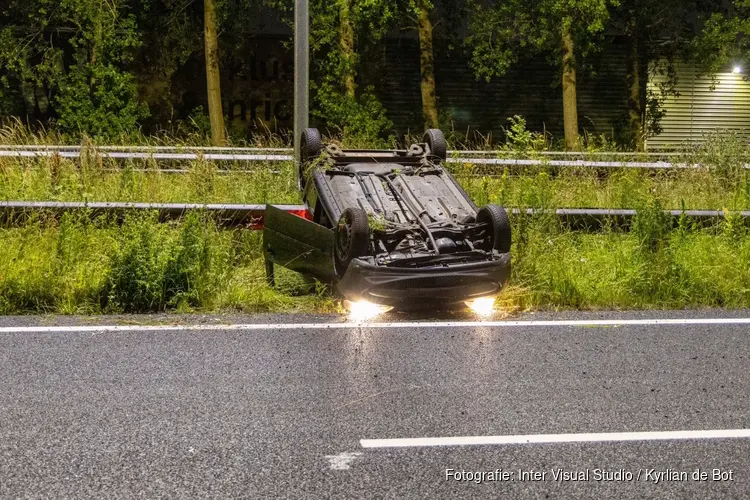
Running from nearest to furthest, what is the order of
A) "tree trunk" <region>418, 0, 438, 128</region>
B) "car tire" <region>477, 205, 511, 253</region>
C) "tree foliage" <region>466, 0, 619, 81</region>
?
"car tire" <region>477, 205, 511, 253</region> → "tree foliage" <region>466, 0, 619, 81</region> → "tree trunk" <region>418, 0, 438, 128</region>

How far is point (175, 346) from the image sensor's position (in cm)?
723

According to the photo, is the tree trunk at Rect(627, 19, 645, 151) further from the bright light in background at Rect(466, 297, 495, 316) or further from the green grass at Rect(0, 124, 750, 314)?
the bright light in background at Rect(466, 297, 495, 316)

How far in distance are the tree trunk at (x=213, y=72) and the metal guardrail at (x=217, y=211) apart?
15.9m

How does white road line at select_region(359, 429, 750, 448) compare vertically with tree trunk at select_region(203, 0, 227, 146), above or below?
below

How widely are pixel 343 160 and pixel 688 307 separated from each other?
11.5 feet

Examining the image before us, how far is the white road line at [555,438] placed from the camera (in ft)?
17.4

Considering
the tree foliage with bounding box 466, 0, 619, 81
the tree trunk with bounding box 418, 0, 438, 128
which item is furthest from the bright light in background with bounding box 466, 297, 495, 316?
the tree trunk with bounding box 418, 0, 438, 128

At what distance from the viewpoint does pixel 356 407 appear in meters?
5.91

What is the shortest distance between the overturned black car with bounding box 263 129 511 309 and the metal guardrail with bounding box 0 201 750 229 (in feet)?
2.17

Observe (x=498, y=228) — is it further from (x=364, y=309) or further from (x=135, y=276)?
(x=135, y=276)

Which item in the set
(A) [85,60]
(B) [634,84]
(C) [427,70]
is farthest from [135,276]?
(B) [634,84]

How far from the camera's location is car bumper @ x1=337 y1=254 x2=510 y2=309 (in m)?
7.61

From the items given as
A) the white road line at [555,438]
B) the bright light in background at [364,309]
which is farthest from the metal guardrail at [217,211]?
the white road line at [555,438]

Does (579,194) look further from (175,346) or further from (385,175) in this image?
(175,346)
